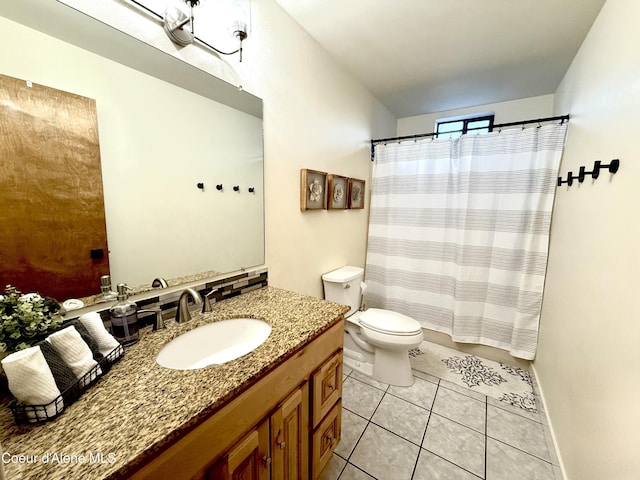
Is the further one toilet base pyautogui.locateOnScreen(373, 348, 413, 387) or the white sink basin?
toilet base pyautogui.locateOnScreen(373, 348, 413, 387)

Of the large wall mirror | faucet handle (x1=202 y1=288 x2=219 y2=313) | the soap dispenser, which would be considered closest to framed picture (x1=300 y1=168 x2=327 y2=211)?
the large wall mirror

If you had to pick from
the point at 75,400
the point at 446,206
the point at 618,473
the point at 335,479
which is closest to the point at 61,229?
the point at 75,400

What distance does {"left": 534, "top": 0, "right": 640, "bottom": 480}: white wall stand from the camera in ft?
2.67

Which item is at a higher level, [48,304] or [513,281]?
[48,304]

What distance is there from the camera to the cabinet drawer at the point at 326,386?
3.43 feet

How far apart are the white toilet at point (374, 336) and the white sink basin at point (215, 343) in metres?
0.94

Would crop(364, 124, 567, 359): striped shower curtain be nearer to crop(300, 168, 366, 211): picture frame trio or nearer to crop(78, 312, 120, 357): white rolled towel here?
crop(300, 168, 366, 211): picture frame trio

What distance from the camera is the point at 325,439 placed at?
115cm

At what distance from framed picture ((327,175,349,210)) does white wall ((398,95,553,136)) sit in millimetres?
1529

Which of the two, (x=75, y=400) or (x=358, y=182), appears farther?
(x=358, y=182)

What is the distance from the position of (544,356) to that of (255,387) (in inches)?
78.2

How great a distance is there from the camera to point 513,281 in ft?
6.56

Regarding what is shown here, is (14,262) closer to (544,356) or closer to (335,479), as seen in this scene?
(335,479)

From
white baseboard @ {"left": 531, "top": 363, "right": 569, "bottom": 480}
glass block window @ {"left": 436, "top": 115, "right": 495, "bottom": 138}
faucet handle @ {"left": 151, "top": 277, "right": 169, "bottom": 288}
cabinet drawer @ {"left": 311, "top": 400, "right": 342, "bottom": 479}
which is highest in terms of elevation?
glass block window @ {"left": 436, "top": 115, "right": 495, "bottom": 138}
